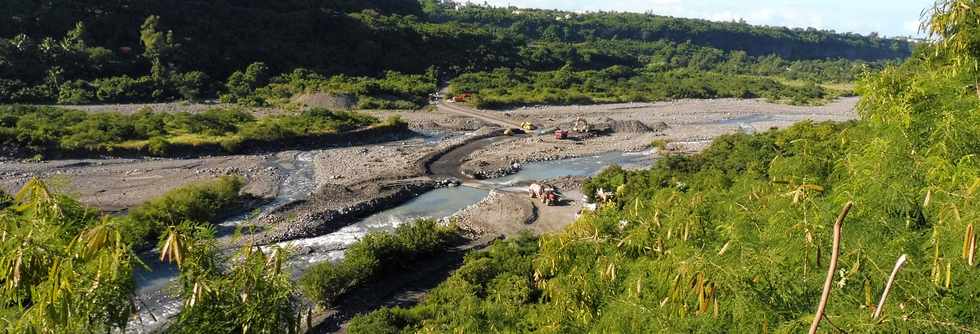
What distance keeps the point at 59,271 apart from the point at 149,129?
34.8m

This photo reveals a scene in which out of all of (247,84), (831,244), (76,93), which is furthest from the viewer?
(247,84)

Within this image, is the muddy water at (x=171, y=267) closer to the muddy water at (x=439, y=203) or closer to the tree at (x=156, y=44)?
the muddy water at (x=439, y=203)

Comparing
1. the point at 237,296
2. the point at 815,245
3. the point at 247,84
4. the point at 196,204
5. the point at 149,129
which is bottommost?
the point at 196,204

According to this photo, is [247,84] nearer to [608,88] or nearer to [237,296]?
[608,88]

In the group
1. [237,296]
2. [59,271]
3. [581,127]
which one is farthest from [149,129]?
[59,271]

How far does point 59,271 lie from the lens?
280 centimetres

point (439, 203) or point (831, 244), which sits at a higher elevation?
point (831, 244)

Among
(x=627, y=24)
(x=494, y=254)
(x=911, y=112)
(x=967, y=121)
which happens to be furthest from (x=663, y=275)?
(x=627, y=24)

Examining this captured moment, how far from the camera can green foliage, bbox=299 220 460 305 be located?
49.8 feet

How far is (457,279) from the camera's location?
50.3 ft

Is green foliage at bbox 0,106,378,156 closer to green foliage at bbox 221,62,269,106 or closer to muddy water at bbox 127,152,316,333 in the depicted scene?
muddy water at bbox 127,152,316,333

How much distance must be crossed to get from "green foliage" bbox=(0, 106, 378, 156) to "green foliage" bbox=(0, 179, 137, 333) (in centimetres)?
3073

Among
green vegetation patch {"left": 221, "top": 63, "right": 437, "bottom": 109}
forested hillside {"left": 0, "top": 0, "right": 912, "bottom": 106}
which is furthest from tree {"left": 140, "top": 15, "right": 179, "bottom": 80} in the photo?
green vegetation patch {"left": 221, "top": 63, "right": 437, "bottom": 109}

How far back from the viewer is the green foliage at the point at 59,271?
2.78m
